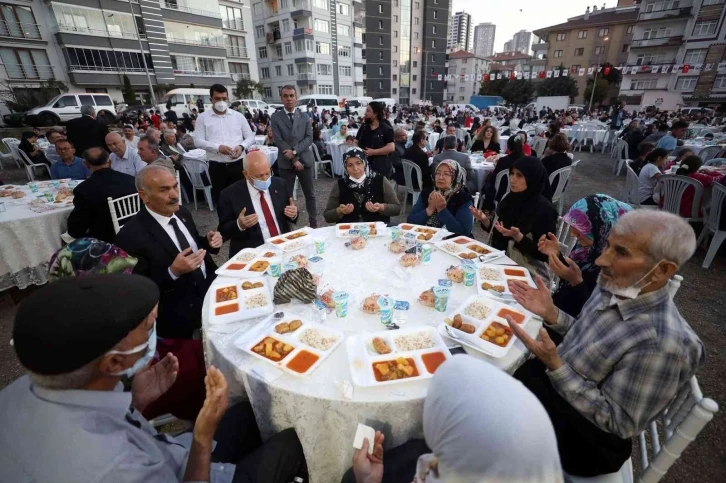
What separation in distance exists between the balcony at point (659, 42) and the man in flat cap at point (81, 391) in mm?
54175

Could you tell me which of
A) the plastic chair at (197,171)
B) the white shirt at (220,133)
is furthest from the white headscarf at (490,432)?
the plastic chair at (197,171)

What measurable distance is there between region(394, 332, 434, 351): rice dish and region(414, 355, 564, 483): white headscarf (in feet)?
2.61

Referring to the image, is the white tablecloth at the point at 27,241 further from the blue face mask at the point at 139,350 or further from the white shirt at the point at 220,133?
the blue face mask at the point at 139,350

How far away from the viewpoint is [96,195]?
361 cm

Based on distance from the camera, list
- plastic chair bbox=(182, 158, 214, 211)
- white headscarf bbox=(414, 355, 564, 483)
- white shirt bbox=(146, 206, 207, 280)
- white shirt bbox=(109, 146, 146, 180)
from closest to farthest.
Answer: white headscarf bbox=(414, 355, 564, 483), white shirt bbox=(146, 206, 207, 280), white shirt bbox=(109, 146, 146, 180), plastic chair bbox=(182, 158, 214, 211)

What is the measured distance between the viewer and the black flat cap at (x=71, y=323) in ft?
3.12

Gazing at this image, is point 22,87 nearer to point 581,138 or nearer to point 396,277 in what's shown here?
point 396,277

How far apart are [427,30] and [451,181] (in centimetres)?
5796

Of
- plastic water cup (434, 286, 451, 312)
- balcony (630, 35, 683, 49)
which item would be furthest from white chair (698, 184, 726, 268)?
balcony (630, 35, 683, 49)

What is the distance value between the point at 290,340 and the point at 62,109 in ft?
90.0

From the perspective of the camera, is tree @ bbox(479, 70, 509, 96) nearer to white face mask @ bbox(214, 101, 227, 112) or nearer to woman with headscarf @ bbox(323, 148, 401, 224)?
white face mask @ bbox(214, 101, 227, 112)

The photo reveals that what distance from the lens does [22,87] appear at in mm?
23312

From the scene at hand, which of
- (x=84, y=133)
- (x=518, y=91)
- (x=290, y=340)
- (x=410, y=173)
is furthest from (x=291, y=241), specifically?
(x=518, y=91)

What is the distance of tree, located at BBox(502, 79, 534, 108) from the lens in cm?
4125
